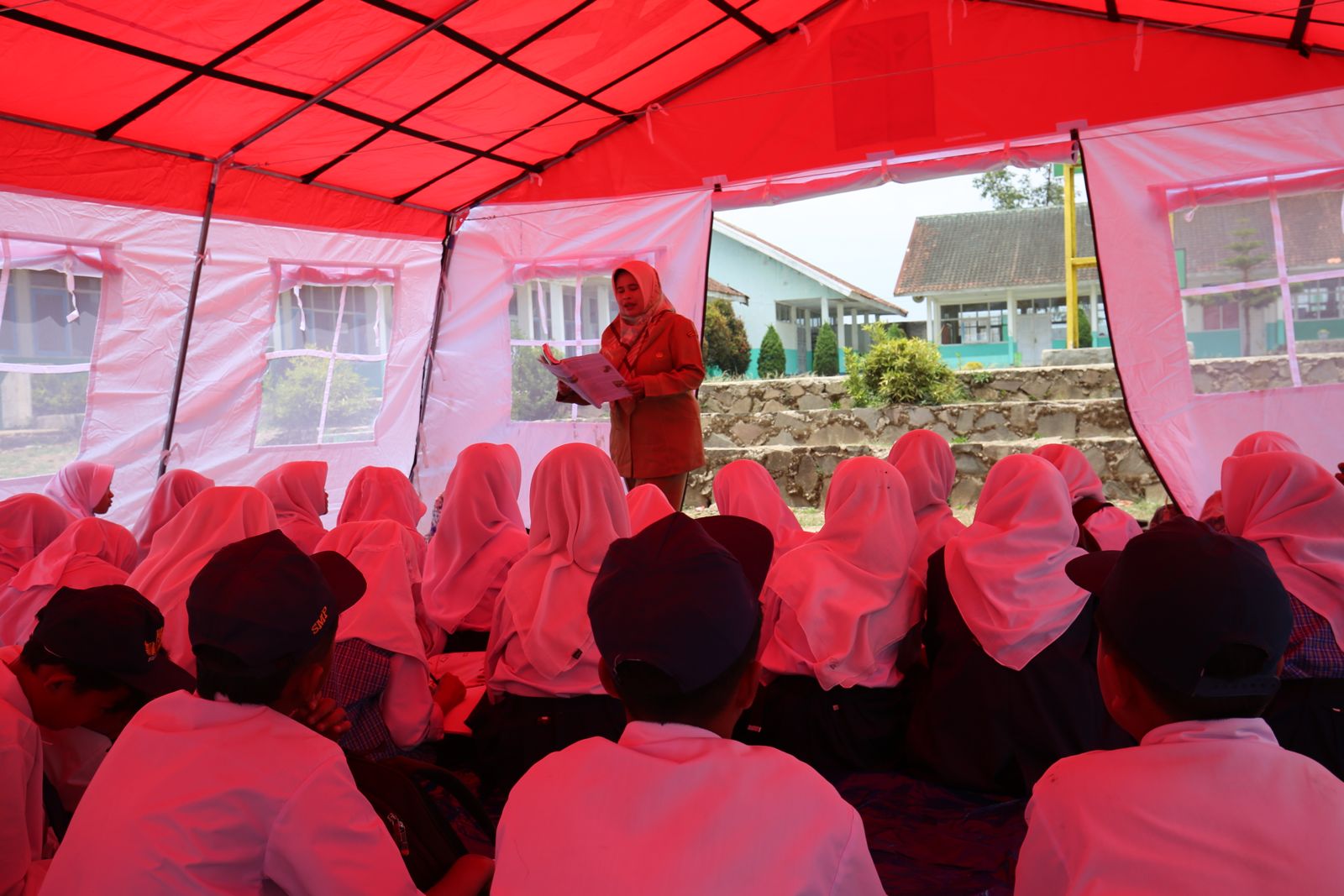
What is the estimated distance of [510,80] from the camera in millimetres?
5328

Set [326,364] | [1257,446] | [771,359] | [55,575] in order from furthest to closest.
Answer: [771,359], [326,364], [1257,446], [55,575]

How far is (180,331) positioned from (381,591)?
3701 mm

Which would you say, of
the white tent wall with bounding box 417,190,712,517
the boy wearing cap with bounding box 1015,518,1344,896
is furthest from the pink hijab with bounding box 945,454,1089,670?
the white tent wall with bounding box 417,190,712,517

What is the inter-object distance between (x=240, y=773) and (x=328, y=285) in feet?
18.5

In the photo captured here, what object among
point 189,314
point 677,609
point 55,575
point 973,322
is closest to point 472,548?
point 55,575

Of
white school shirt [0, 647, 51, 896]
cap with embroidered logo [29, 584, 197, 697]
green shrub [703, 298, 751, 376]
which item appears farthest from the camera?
green shrub [703, 298, 751, 376]

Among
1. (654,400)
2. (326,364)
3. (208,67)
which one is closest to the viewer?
(208,67)

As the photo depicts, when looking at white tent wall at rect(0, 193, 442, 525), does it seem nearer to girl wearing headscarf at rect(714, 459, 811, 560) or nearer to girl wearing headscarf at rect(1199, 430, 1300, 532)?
girl wearing headscarf at rect(714, 459, 811, 560)

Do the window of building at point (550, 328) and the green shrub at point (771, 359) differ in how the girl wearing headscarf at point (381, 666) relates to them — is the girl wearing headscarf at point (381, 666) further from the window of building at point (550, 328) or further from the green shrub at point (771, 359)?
the green shrub at point (771, 359)

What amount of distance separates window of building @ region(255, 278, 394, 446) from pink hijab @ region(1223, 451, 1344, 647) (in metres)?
5.24

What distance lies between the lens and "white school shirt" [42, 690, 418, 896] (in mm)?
1271

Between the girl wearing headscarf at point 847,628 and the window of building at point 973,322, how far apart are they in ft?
52.5

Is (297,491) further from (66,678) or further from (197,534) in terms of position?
(66,678)

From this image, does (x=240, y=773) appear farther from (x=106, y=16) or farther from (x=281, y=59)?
(x=281, y=59)
